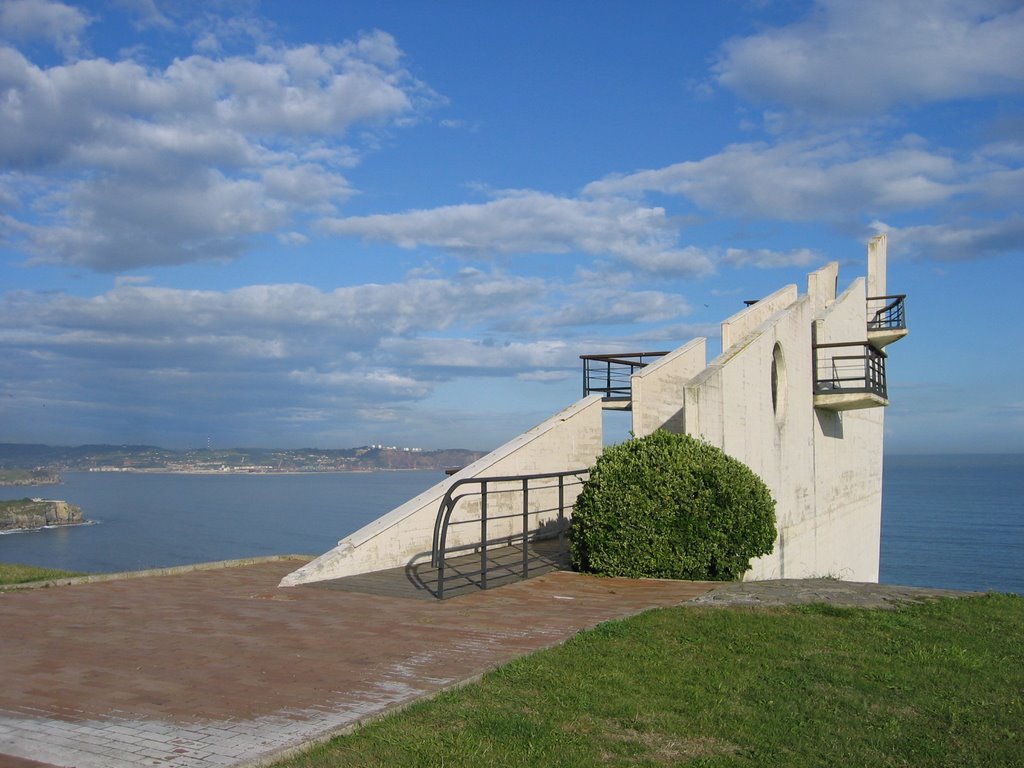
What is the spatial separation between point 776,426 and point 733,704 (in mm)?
11582

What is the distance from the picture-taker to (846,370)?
65.9 ft

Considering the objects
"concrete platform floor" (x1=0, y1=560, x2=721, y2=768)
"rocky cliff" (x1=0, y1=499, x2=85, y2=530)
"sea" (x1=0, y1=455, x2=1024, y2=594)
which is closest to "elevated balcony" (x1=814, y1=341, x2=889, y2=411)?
"concrete platform floor" (x1=0, y1=560, x2=721, y2=768)

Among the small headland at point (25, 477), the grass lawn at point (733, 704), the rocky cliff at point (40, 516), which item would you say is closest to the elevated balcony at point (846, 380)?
the grass lawn at point (733, 704)

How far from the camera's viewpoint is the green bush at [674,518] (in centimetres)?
1015

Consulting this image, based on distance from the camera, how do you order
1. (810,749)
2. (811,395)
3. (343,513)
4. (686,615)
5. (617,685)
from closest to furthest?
1. (810,749)
2. (617,685)
3. (686,615)
4. (811,395)
5. (343,513)

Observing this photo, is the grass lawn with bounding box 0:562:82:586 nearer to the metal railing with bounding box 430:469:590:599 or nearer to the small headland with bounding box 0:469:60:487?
the metal railing with bounding box 430:469:590:599

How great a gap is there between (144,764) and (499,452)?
9.29m

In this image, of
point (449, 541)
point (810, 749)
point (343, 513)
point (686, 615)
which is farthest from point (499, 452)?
point (343, 513)

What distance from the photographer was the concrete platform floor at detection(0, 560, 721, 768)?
14.7 feet

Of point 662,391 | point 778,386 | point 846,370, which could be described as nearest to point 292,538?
point 846,370

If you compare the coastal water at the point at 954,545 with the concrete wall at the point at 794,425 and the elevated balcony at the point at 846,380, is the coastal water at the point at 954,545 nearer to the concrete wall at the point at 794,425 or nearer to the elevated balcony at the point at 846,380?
the concrete wall at the point at 794,425

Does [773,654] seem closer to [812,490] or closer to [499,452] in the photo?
[499,452]

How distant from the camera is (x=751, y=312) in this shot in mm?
18219

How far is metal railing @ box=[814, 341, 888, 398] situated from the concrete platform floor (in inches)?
384
